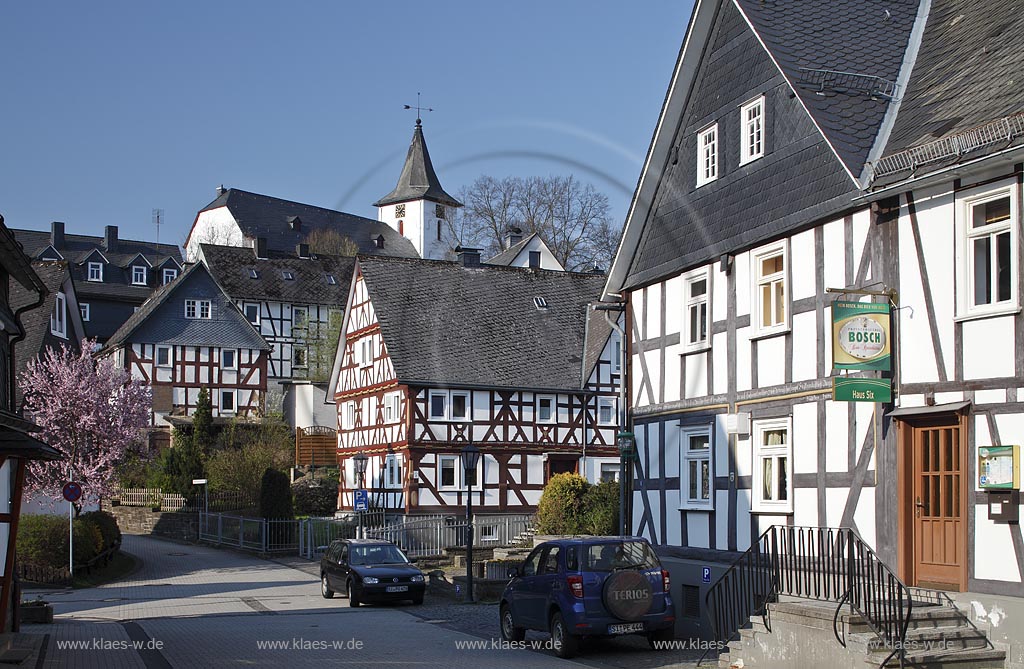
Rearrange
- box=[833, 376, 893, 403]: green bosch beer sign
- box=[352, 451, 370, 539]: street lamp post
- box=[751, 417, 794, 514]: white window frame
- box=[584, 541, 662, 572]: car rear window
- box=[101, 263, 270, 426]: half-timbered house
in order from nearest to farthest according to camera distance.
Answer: box=[833, 376, 893, 403]: green bosch beer sign
box=[584, 541, 662, 572]: car rear window
box=[751, 417, 794, 514]: white window frame
box=[352, 451, 370, 539]: street lamp post
box=[101, 263, 270, 426]: half-timbered house

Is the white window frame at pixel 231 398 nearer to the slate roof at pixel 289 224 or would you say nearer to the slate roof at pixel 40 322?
the slate roof at pixel 289 224

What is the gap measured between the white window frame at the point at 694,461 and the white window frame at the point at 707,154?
4282mm

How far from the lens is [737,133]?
790 inches

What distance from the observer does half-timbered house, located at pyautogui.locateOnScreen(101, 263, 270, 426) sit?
69.6 meters

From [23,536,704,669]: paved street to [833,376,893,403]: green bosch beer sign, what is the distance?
4583mm

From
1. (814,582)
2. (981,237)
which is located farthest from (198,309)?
(981,237)

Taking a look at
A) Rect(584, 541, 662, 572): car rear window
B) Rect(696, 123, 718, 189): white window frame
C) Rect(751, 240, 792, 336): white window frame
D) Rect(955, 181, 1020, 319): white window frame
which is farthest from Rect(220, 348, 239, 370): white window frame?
Rect(955, 181, 1020, 319): white window frame

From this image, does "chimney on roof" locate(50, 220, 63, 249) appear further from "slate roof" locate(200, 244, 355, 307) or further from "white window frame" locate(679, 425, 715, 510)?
"white window frame" locate(679, 425, 715, 510)

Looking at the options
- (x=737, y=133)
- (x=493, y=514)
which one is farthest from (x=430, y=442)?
(x=737, y=133)

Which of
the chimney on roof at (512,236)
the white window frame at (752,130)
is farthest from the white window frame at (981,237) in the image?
the chimney on roof at (512,236)

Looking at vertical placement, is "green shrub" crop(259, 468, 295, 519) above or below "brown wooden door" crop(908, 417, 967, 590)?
below

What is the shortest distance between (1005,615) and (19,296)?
3160cm

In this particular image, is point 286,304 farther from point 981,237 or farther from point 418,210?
point 981,237

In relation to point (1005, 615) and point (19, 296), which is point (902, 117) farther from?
point (19, 296)
